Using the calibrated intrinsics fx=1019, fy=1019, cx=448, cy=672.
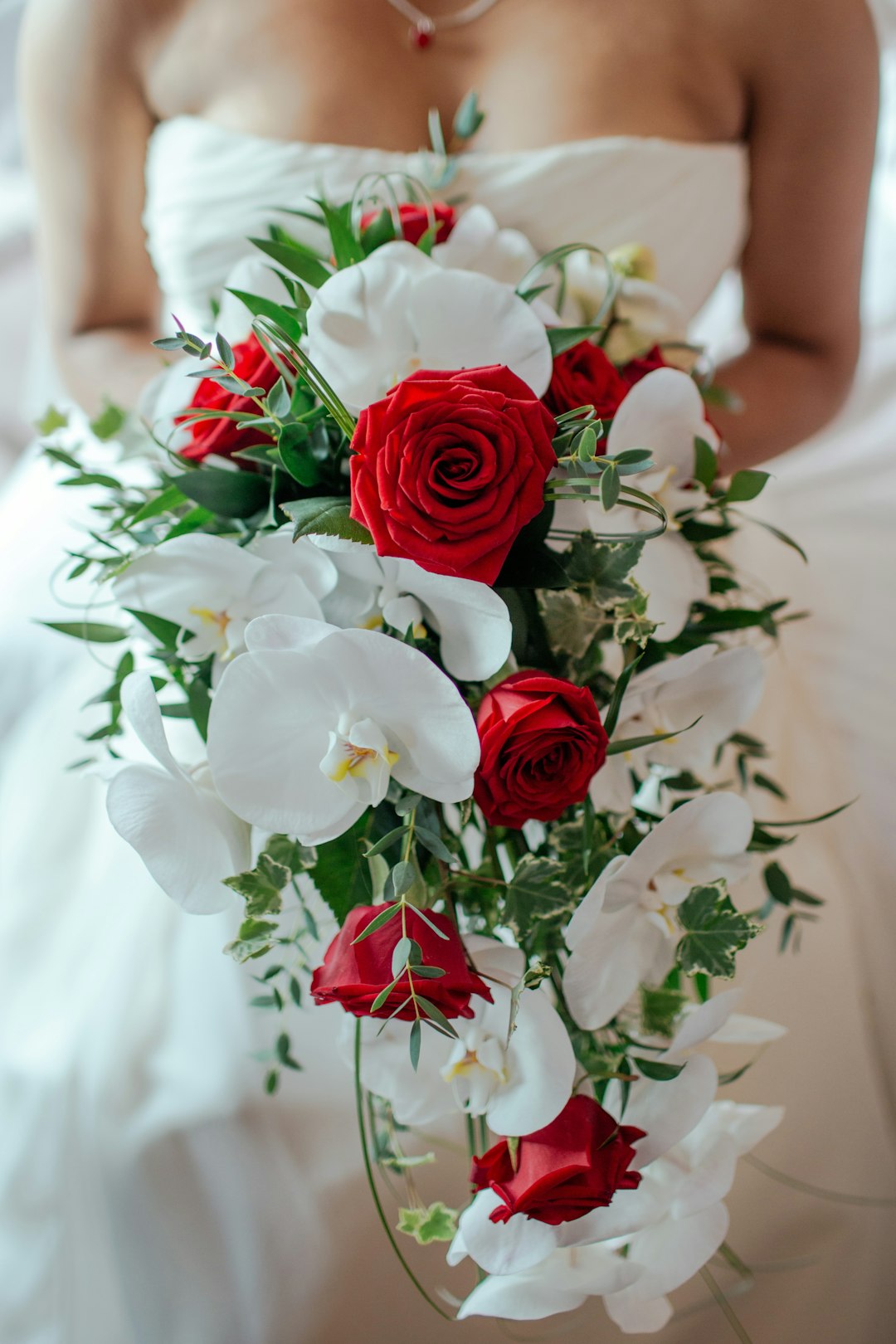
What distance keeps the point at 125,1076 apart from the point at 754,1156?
1.41 ft

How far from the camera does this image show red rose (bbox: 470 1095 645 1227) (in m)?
0.42

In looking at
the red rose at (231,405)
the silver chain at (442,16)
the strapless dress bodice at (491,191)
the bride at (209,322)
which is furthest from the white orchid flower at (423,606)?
the silver chain at (442,16)

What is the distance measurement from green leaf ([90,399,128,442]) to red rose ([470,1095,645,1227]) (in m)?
0.46

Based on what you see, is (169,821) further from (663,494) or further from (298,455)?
(663,494)

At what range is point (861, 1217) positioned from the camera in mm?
721

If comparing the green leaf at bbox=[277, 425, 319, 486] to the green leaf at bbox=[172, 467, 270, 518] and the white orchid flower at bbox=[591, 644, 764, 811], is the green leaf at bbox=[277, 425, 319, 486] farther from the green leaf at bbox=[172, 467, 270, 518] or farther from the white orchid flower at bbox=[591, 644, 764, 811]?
the white orchid flower at bbox=[591, 644, 764, 811]

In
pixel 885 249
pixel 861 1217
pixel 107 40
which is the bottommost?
pixel 861 1217

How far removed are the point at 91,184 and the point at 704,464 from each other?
789 mm

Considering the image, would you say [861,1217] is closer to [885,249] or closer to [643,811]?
[643,811]

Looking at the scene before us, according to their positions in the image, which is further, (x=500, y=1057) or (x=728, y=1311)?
(x=728, y=1311)

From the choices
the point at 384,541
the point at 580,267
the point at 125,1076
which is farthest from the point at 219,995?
the point at 580,267

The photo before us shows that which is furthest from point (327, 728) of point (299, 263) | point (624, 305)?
point (624, 305)

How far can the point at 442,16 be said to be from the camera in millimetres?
951

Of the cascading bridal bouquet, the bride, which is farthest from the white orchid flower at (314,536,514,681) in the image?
the bride
